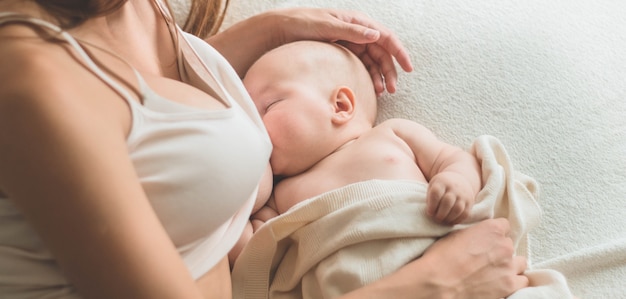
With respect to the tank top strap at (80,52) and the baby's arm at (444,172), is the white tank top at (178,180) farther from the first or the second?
the baby's arm at (444,172)

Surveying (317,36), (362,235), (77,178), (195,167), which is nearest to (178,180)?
(195,167)

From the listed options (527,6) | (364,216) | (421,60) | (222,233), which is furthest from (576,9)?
(222,233)

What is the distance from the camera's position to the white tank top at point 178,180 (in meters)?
0.75

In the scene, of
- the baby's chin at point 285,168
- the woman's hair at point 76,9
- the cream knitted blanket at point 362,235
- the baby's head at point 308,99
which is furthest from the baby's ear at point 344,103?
the woman's hair at point 76,9

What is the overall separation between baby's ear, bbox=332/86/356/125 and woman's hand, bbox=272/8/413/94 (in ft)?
0.32

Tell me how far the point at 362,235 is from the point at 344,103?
34cm

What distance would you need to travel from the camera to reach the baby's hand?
0.94m

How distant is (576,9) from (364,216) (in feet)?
2.44

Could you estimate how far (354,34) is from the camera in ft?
4.15

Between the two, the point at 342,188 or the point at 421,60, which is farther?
the point at 421,60

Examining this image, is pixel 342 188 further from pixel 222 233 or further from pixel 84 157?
pixel 84 157

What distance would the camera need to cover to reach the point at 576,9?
137 cm

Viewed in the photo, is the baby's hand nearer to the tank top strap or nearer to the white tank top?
the white tank top

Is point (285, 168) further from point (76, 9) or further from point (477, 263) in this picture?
point (76, 9)
